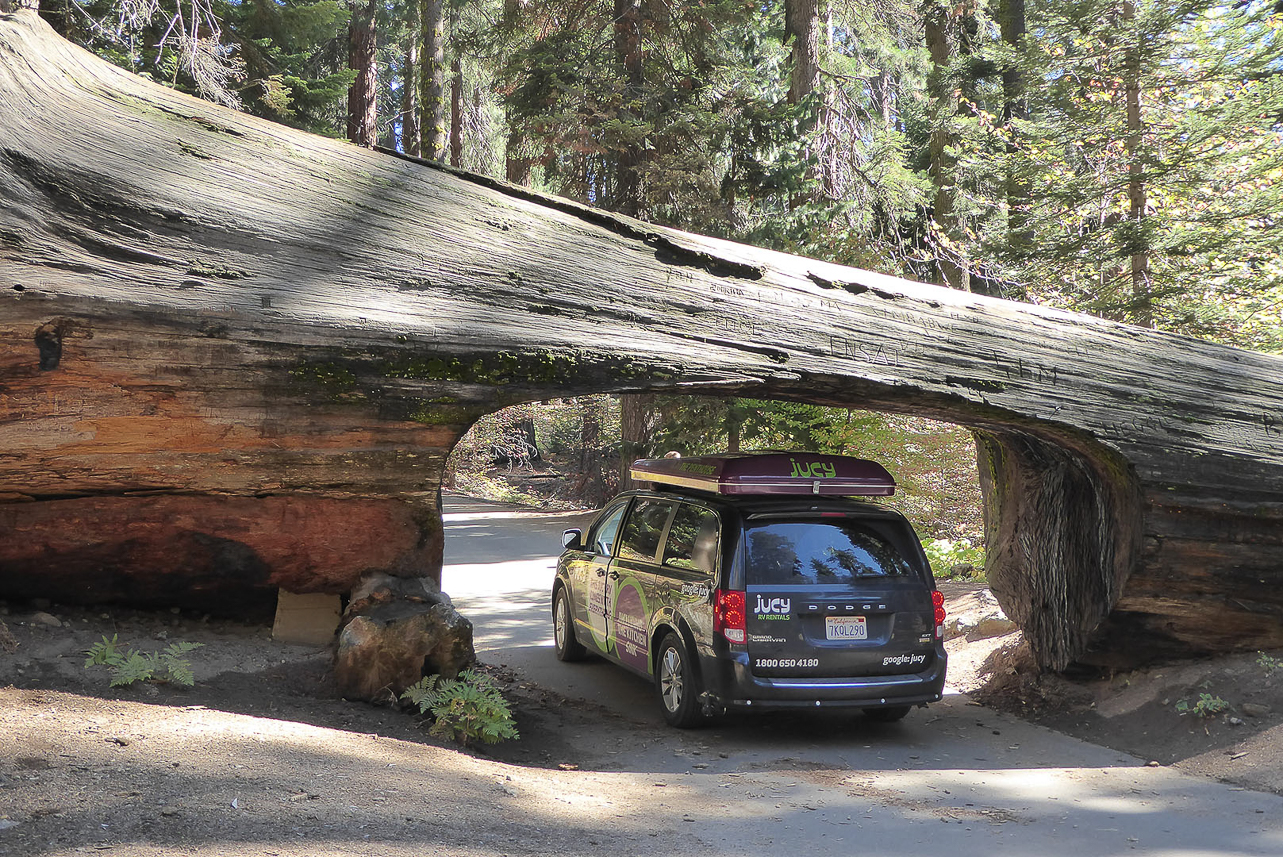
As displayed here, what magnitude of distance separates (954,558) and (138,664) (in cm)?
1217

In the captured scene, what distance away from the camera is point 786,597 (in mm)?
7027

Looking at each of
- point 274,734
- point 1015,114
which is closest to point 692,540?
point 274,734

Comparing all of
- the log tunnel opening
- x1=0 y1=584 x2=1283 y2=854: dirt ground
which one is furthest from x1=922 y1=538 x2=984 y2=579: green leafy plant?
x1=0 y1=584 x2=1283 y2=854: dirt ground

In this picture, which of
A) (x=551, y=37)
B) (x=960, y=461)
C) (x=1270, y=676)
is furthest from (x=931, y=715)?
(x=551, y=37)

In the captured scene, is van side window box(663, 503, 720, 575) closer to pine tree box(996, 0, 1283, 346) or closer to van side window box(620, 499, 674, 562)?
van side window box(620, 499, 674, 562)

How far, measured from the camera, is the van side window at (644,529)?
8.29 metres

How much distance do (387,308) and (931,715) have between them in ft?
18.2

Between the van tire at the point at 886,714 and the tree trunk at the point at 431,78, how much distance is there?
15197 millimetres

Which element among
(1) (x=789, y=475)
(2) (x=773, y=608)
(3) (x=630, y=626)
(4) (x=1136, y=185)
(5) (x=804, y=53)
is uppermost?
(5) (x=804, y=53)

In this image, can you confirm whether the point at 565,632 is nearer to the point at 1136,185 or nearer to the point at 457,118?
the point at 1136,185

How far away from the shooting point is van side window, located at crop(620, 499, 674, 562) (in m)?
8.29

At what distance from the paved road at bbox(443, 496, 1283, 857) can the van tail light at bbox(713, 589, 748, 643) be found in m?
0.83

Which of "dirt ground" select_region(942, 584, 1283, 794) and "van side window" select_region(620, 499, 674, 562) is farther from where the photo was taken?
"van side window" select_region(620, 499, 674, 562)

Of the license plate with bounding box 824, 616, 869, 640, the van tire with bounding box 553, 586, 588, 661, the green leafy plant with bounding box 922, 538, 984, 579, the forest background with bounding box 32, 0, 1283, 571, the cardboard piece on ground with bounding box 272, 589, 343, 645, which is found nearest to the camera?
the cardboard piece on ground with bounding box 272, 589, 343, 645
